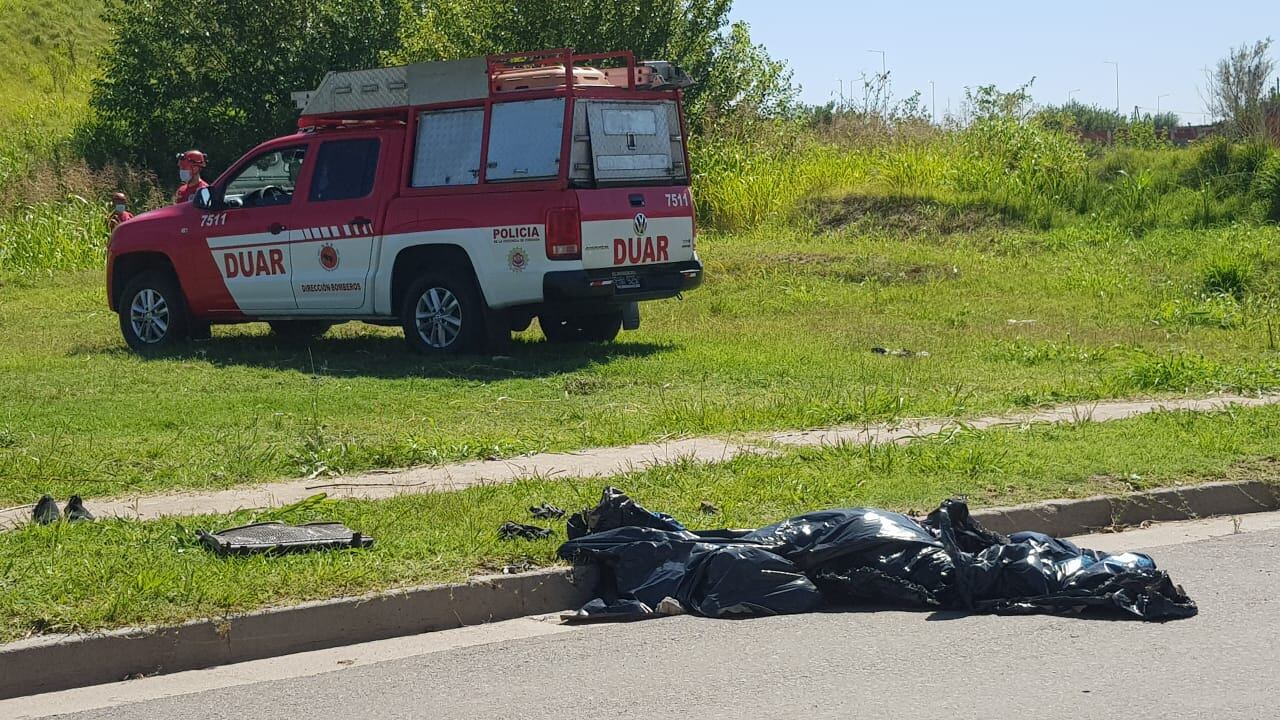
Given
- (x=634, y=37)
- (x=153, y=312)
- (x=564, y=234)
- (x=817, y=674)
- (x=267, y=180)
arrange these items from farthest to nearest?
1. (x=634, y=37)
2. (x=153, y=312)
3. (x=267, y=180)
4. (x=564, y=234)
5. (x=817, y=674)

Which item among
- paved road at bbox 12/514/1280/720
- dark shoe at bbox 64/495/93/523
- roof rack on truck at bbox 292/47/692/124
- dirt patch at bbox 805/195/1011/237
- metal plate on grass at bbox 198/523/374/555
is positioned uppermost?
roof rack on truck at bbox 292/47/692/124

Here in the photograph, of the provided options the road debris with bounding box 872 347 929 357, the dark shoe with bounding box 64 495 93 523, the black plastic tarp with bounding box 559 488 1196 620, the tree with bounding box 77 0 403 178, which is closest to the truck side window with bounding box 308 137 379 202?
the road debris with bounding box 872 347 929 357

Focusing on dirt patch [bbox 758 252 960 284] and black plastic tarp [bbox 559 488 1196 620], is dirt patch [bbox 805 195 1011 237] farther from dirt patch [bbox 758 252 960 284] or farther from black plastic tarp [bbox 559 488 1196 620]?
black plastic tarp [bbox 559 488 1196 620]

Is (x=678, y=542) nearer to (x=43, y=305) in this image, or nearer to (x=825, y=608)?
(x=825, y=608)

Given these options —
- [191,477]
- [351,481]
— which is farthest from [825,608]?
[191,477]

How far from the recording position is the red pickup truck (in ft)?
42.4

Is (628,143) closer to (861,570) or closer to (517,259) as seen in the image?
(517,259)

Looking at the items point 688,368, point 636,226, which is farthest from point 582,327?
point 688,368

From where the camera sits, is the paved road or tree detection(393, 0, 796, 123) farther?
tree detection(393, 0, 796, 123)

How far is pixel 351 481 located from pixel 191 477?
916 millimetres

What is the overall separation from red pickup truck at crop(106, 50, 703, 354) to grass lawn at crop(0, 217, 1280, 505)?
0.55 meters

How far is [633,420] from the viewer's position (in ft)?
34.0

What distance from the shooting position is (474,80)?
43.2ft

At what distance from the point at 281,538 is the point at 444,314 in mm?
6994
